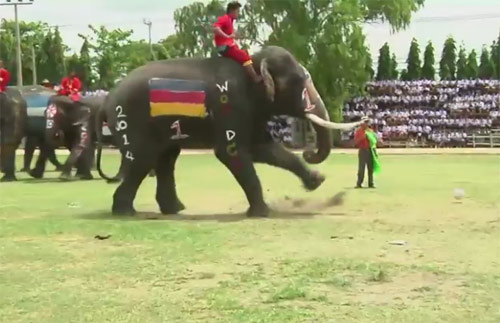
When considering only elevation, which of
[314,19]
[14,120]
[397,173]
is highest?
[314,19]

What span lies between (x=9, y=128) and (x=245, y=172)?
10.8 m

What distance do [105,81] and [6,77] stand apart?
45.2 metres

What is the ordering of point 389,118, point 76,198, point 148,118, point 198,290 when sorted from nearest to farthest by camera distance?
point 198,290 → point 148,118 → point 76,198 → point 389,118

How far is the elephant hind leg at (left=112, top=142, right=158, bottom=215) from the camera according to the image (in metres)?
12.7

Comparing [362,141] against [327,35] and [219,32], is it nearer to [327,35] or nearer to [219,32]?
[219,32]

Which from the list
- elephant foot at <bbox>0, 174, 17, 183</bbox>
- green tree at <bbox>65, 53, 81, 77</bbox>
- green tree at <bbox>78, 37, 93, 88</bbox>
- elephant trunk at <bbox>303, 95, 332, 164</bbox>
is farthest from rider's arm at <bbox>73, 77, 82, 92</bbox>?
green tree at <bbox>65, 53, 81, 77</bbox>

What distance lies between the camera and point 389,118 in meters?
46.2

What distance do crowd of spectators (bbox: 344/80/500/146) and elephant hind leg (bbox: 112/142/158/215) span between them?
3327 cm

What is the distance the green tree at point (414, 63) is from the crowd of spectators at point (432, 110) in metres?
4.04

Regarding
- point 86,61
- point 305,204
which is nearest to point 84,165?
point 305,204

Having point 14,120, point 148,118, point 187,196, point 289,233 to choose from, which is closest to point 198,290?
point 289,233

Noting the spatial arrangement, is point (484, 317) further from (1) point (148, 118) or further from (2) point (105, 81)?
(2) point (105, 81)

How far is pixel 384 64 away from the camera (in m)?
52.0

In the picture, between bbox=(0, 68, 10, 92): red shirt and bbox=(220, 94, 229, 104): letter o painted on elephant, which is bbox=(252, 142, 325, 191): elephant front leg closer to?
bbox=(220, 94, 229, 104): letter o painted on elephant
